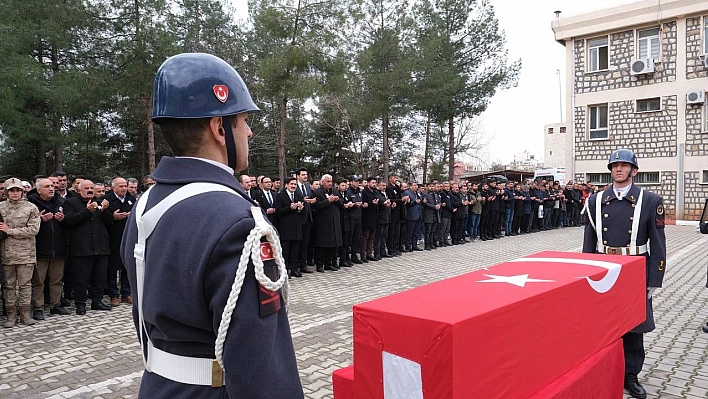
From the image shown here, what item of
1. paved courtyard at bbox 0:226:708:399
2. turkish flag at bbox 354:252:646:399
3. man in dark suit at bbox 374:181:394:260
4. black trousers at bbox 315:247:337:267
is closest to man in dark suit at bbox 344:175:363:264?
black trousers at bbox 315:247:337:267

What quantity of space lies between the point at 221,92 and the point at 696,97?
26.0 meters

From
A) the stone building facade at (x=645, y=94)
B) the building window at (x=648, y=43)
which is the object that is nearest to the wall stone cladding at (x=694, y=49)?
the stone building facade at (x=645, y=94)

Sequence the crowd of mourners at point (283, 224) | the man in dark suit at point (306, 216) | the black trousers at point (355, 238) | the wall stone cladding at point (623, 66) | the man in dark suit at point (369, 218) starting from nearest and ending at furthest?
the crowd of mourners at point (283, 224), the man in dark suit at point (306, 216), the black trousers at point (355, 238), the man in dark suit at point (369, 218), the wall stone cladding at point (623, 66)

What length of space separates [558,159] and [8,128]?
58691 mm

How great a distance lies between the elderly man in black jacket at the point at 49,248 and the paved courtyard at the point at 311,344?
1.01 feet

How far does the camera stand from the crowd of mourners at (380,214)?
33.3 feet

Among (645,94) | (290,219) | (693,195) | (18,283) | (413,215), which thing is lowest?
(18,283)

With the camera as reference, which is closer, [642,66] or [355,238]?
[355,238]

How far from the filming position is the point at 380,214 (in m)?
12.3

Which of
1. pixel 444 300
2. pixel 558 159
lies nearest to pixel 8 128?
pixel 444 300

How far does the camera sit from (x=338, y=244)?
35.2 ft

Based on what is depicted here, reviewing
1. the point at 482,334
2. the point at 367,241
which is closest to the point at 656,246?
the point at 482,334

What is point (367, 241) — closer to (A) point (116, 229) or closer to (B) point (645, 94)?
(A) point (116, 229)

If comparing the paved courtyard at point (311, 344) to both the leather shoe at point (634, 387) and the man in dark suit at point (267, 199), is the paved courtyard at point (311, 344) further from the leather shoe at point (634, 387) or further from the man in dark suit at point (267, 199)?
the man in dark suit at point (267, 199)
